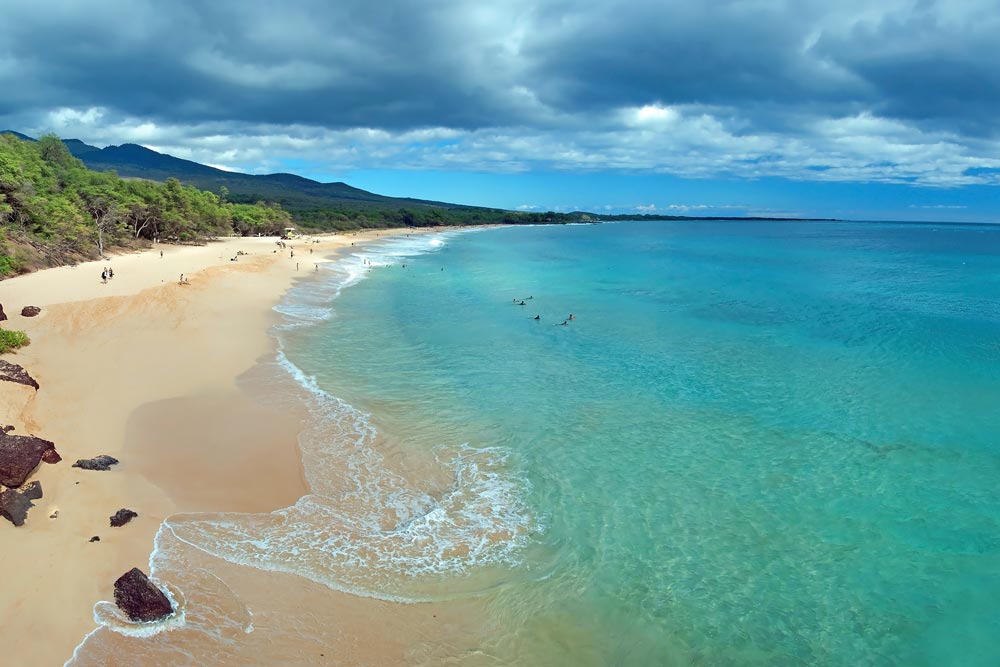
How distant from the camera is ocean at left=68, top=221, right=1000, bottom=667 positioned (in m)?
9.14

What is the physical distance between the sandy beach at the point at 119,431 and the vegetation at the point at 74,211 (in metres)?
8.18

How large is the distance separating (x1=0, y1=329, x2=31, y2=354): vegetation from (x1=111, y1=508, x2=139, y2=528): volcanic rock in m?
13.2

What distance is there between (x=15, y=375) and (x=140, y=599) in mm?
11800

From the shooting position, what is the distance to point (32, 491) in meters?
11.2

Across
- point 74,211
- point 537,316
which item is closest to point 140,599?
point 537,316

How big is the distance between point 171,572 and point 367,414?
8130 millimetres

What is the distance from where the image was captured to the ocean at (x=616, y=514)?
360 inches

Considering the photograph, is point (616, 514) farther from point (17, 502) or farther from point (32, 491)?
point (32, 491)

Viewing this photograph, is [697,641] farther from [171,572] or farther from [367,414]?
[367,414]

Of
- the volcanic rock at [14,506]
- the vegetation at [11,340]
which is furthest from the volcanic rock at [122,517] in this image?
the vegetation at [11,340]

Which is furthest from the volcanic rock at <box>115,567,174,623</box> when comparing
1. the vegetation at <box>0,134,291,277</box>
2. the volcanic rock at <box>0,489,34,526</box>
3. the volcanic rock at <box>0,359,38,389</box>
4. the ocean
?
the vegetation at <box>0,134,291,277</box>

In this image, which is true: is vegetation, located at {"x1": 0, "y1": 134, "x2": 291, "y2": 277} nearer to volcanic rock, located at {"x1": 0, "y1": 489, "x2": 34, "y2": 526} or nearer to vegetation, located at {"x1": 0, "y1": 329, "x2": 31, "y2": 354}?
vegetation, located at {"x1": 0, "y1": 329, "x2": 31, "y2": 354}

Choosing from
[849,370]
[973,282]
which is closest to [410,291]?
[849,370]

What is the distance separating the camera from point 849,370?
79.0 feet
